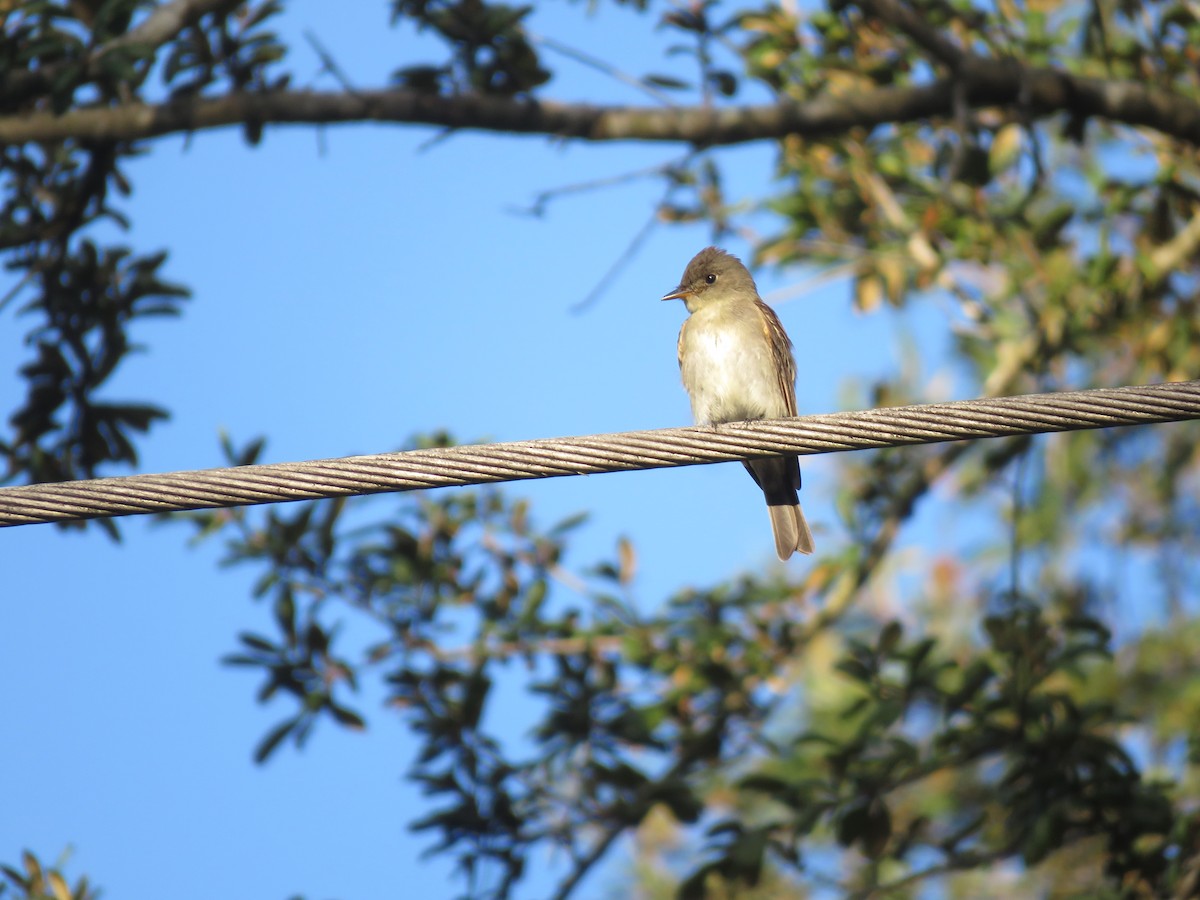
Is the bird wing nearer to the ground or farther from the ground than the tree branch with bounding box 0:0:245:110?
nearer to the ground

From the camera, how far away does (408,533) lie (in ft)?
21.3

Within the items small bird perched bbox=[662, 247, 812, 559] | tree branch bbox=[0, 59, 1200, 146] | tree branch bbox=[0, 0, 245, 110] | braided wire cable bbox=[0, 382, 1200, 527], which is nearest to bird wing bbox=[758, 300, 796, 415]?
small bird perched bbox=[662, 247, 812, 559]

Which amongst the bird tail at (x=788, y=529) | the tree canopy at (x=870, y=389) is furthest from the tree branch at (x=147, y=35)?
the bird tail at (x=788, y=529)

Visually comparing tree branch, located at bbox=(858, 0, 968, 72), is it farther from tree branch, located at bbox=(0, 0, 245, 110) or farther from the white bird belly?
tree branch, located at bbox=(0, 0, 245, 110)

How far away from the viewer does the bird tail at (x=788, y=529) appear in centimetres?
596

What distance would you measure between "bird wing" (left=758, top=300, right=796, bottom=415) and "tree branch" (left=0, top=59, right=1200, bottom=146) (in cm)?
94

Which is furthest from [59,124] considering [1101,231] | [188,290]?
[1101,231]

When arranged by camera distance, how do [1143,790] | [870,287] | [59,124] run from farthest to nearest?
[870,287]
[59,124]
[1143,790]

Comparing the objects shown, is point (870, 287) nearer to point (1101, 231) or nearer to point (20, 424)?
A: point (1101, 231)

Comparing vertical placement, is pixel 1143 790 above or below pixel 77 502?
below

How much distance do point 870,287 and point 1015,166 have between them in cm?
111

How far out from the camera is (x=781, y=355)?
249 inches

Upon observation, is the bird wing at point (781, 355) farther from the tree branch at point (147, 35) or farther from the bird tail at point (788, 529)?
the tree branch at point (147, 35)

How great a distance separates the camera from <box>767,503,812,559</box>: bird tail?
19.6 ft
